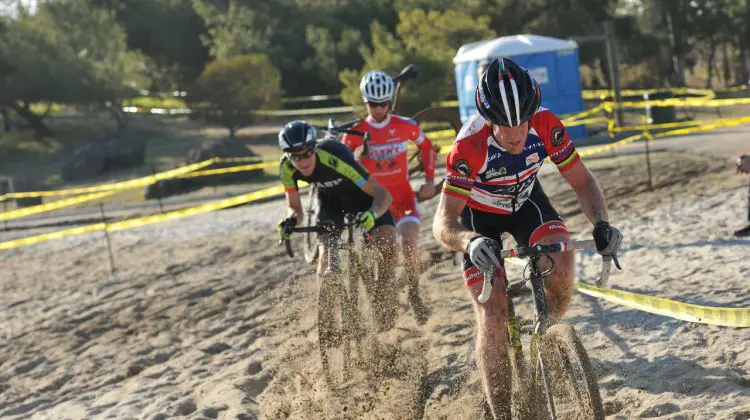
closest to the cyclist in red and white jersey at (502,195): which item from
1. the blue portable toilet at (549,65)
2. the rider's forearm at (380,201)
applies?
the rider's forearm at (380,201)

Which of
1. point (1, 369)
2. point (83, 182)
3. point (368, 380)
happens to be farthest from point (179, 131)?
point (368, 380)

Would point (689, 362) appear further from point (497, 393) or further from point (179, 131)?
point (179, 131)

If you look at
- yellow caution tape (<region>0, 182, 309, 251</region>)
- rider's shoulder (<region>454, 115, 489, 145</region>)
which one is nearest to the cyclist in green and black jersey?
rider's shoulder (<region>454, 115, 489, 145</region>)

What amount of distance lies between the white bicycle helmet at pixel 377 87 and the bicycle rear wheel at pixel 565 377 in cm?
465

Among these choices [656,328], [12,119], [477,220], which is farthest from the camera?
[12,119]

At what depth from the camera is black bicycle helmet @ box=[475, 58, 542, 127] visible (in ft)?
14.8

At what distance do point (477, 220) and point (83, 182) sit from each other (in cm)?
2845

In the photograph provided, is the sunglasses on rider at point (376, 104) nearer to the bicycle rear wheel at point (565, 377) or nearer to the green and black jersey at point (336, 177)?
the green and black jersey at point (336, 177)

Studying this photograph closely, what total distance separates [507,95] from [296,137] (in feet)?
9.58

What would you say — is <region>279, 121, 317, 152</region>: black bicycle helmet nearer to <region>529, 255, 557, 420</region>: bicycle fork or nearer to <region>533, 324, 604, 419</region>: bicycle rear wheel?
<region>529, 255, 557, 420</region>: bicycle fork

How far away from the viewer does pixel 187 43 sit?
5297 centimetres

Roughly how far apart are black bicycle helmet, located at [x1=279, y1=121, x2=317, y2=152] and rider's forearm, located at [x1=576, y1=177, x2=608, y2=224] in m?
2.60

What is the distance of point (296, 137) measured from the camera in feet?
23.5

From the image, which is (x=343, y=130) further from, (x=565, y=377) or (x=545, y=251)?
(x=565, y=377)
